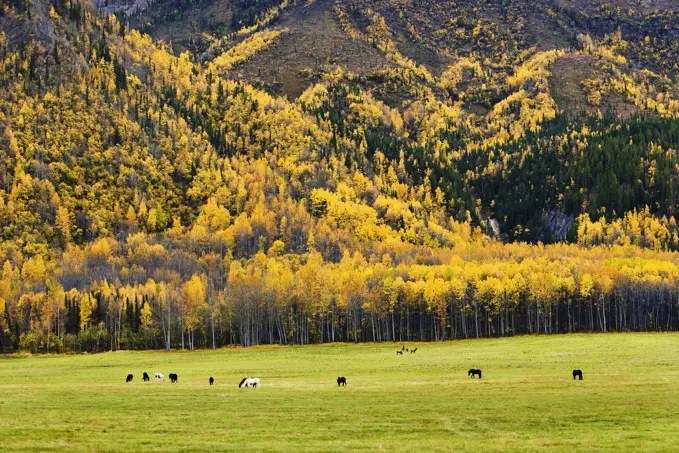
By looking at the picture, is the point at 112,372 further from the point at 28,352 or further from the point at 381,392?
the point at 28,352

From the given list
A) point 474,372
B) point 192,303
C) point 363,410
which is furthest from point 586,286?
point 363,410

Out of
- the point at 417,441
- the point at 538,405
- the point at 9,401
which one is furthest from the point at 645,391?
the point at 9,401

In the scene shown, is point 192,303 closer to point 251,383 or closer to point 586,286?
point 586,286

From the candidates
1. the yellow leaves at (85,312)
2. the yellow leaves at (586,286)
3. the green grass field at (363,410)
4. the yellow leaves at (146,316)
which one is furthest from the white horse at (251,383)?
the yellow leaves at (586,286)

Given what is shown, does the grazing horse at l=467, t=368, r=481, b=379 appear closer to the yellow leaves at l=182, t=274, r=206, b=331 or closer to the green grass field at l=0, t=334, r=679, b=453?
the green grass field at l=0, t=334, r=679, b=453

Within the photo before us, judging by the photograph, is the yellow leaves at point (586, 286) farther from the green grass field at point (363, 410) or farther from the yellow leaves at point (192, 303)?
the green grass field at point (363, 410)

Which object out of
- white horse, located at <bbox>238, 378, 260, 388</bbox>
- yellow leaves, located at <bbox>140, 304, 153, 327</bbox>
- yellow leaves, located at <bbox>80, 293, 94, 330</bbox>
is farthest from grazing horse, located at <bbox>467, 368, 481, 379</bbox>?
yellow leaves, located at <bbox>80, 293, 94, 330</bbox>

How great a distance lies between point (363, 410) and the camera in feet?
155

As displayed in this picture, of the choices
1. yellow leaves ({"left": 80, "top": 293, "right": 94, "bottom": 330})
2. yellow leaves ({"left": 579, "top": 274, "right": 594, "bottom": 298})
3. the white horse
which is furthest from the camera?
yellow leaves ({"left": 579, "top": 274, "right": 594, "bottom": 298})

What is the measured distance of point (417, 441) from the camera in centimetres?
3672

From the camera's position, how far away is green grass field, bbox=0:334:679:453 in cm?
3638

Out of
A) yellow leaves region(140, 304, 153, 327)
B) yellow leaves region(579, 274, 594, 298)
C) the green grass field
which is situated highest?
yellow leaves region(579, 274, 594, 298)

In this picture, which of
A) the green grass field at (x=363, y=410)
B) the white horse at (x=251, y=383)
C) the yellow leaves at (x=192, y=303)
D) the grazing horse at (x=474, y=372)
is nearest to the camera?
the green grass field at (x=363, y=410)

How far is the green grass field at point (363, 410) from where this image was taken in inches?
1432
